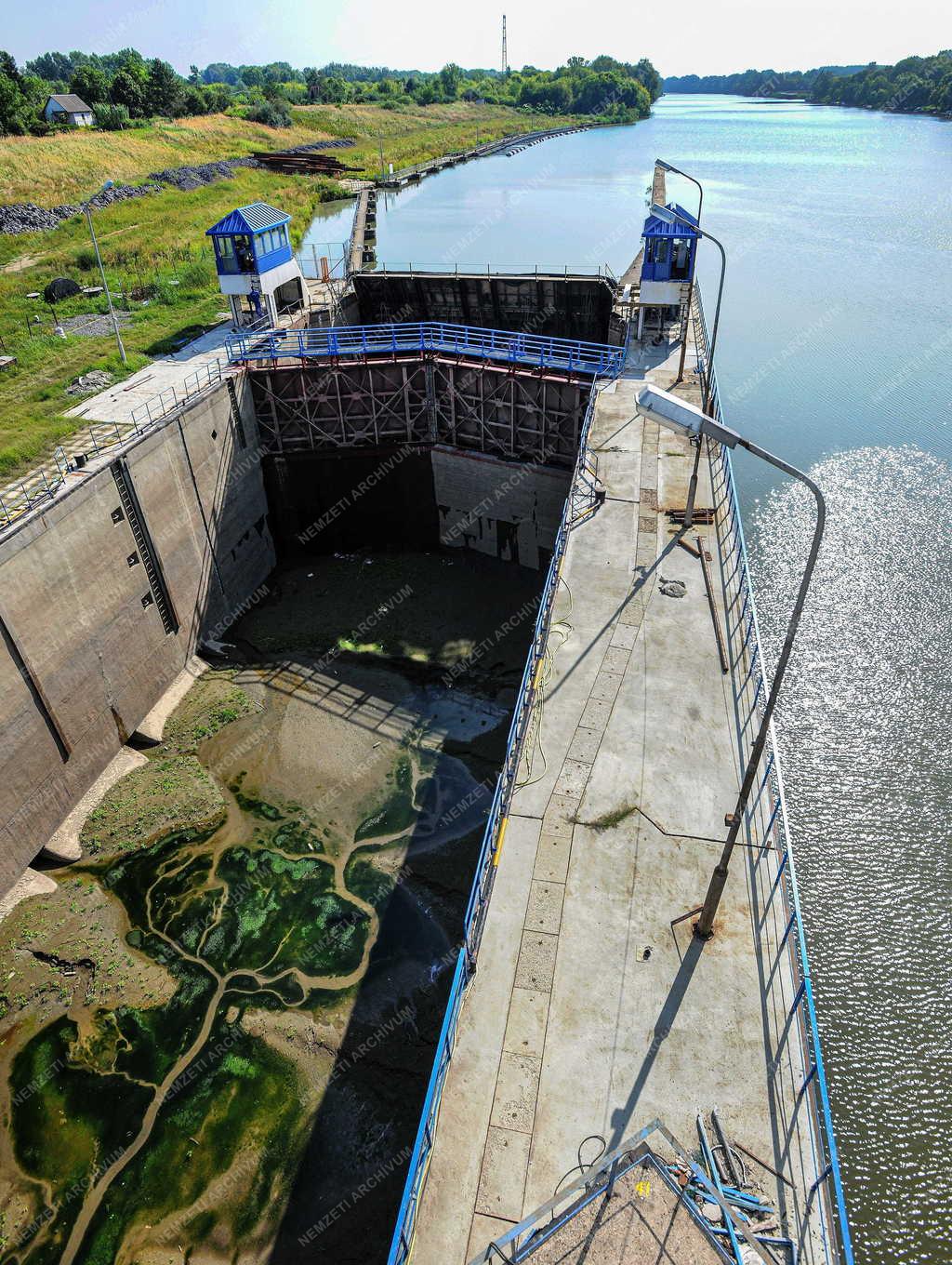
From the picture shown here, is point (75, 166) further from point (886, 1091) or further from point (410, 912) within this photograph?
point (886, 1091)

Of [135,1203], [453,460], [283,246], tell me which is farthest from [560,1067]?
[283,246]

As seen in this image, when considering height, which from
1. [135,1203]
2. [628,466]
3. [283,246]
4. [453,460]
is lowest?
[135,1203]

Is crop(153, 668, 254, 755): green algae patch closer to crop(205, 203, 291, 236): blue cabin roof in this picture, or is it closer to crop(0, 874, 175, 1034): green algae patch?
crop(0, 874, 175, 1034): green algae patch

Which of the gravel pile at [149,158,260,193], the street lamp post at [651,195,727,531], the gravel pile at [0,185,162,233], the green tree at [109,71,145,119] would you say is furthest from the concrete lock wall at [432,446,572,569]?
the green tree at [109,71,145,119]

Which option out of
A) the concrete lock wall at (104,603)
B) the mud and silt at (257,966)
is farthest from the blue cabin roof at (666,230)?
the mud and silt at (257,966)

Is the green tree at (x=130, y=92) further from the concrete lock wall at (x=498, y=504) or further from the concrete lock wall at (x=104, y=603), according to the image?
the concrete lock wall at (x=498, y=504)

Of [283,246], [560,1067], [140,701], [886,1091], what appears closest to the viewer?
[560,1067]

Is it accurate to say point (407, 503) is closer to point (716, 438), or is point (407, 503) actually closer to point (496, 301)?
point (496, 301)
